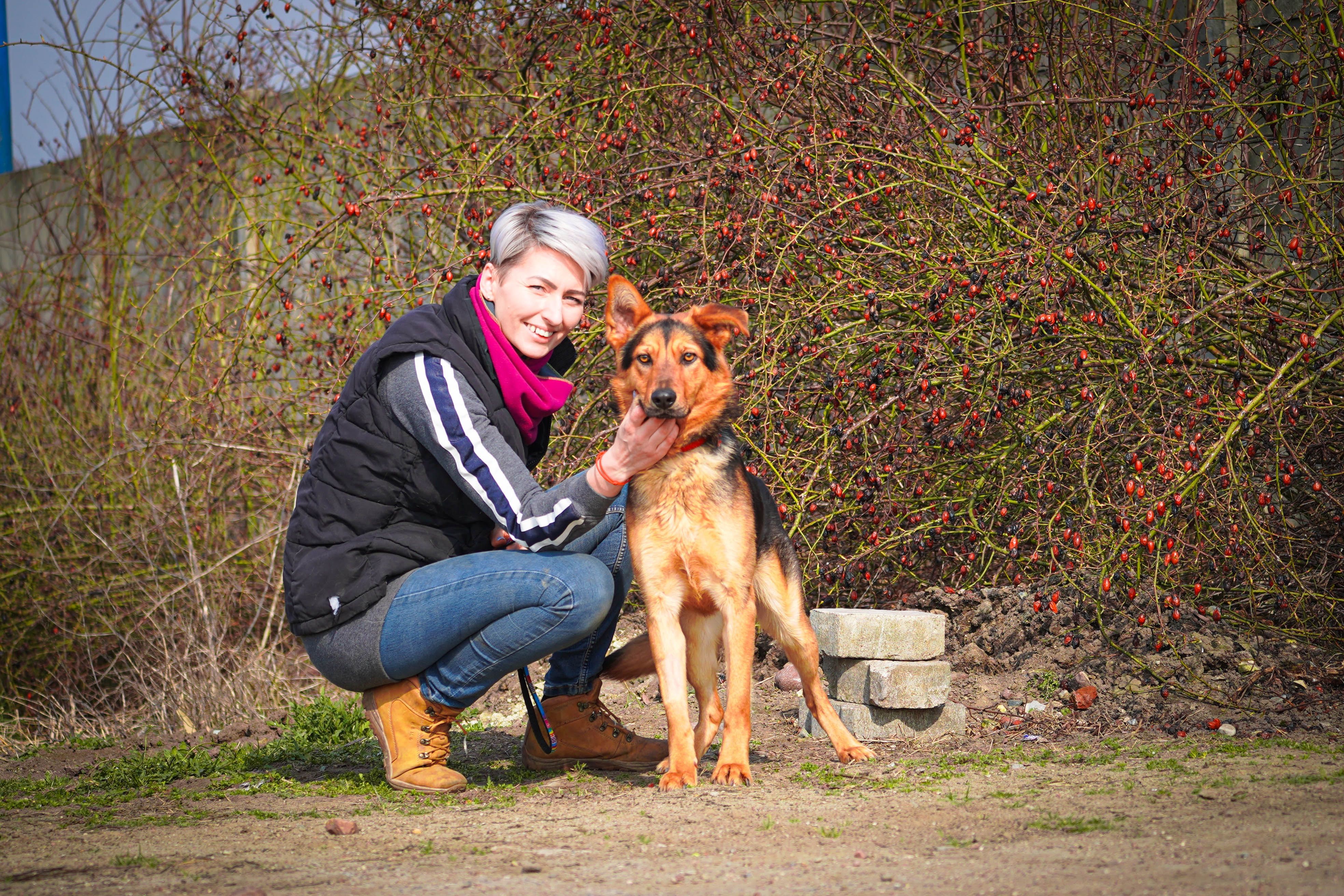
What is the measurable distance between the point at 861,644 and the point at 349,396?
208cm

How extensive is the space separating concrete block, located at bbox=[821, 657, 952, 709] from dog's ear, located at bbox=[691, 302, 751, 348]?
4.47ft

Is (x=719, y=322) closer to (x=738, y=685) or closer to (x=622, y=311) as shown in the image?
(x=622, y=311)

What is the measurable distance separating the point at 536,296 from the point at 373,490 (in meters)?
0.80

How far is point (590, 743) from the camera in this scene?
3.78 m

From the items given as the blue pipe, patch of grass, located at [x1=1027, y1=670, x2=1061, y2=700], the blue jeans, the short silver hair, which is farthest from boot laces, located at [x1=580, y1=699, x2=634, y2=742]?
the blue pipe

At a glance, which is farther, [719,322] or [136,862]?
[719,322]

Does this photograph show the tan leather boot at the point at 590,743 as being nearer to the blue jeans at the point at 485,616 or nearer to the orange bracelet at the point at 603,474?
the blue jeans at the point at 485,616

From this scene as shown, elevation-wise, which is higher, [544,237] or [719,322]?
[544,237]

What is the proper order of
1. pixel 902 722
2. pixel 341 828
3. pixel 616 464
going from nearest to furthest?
1. pixel 341 828
2. pixel 616 464
3. pixel 902 722

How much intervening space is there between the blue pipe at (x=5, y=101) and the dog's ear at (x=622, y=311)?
6.30 metres

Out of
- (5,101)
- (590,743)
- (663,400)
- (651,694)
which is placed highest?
(5,101)

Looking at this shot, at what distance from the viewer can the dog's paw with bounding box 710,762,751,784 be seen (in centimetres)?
329

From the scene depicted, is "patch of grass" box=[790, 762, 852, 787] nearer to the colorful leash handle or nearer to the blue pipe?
the colorful leash handle

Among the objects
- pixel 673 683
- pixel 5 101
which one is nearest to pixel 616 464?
pixel 673 683
